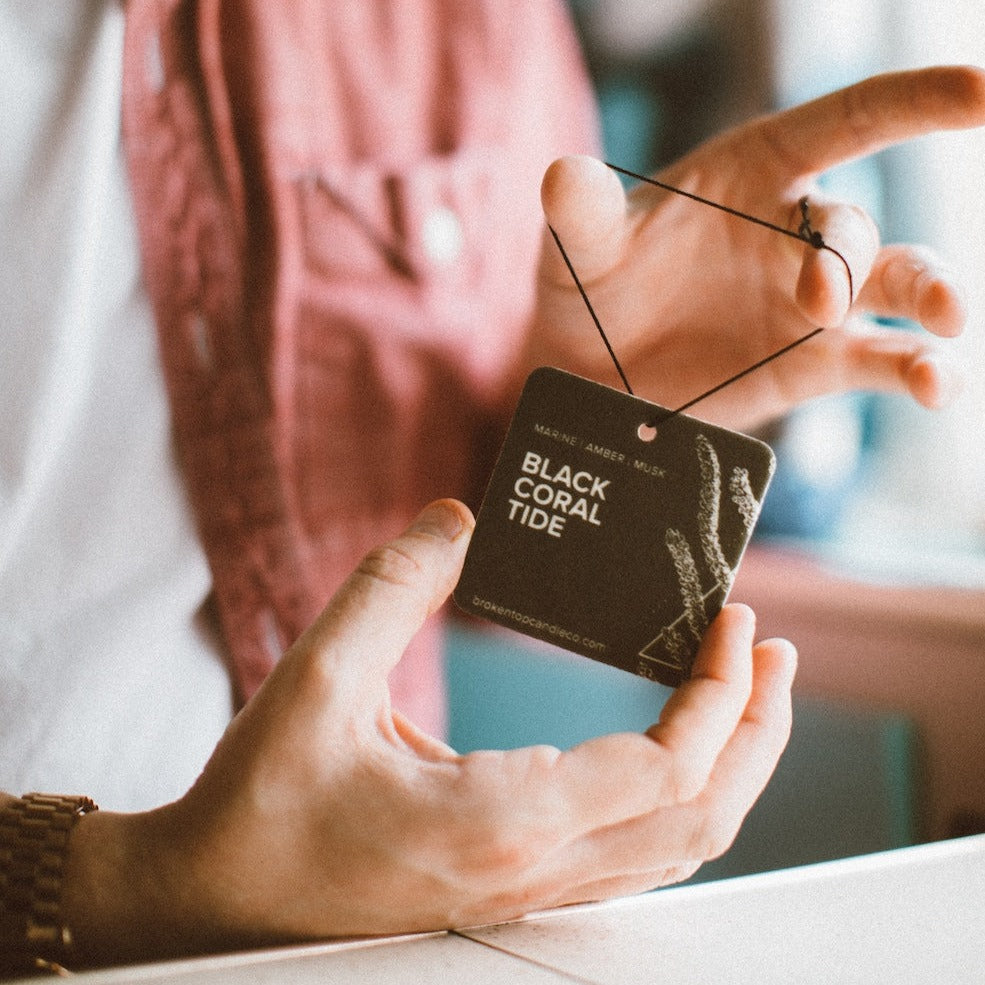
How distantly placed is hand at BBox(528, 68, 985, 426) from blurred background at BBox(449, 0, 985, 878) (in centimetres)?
51

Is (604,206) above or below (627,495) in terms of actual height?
above

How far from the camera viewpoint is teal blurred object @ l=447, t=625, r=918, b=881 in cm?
100

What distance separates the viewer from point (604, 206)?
50 cm

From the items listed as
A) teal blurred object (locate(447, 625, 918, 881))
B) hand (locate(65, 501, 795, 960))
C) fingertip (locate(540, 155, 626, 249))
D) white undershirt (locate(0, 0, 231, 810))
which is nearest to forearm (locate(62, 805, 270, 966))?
hand (locate(65, 501, 795, 960))

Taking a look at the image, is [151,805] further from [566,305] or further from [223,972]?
[566,305]

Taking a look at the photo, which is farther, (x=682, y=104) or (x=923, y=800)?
(x=682, y=104)

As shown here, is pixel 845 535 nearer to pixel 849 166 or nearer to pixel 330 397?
pixel 849 166

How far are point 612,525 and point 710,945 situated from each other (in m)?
0.18

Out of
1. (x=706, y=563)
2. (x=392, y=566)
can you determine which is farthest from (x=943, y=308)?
(x=392, y=566)

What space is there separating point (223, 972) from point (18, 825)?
0.36 feet

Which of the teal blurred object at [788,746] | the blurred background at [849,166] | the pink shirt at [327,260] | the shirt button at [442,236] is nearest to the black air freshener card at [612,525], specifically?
the pink shirt at [327,260]

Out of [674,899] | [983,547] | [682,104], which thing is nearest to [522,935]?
[674,899]

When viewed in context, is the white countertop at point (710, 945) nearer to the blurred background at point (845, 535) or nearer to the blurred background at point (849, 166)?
the blurred background at point (845, 535)

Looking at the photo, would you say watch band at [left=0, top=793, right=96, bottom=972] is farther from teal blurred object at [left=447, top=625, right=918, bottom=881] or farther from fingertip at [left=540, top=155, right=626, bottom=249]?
teal blurred object at [left=447, top=625, right=918, bottom=881]
